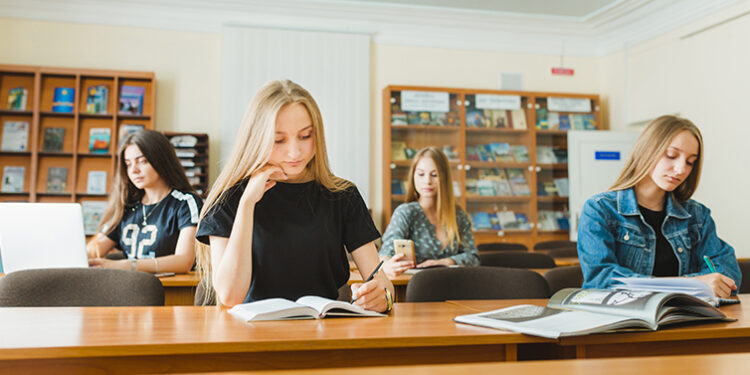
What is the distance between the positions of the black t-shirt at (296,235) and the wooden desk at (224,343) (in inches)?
12.6

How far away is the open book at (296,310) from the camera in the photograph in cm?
137

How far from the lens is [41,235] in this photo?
2.25 metres

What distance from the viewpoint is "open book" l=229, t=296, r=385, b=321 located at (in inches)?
53.9

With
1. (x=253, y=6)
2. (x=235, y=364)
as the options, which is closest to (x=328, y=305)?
(x=235, y=364)

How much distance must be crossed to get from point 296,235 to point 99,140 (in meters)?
4.61

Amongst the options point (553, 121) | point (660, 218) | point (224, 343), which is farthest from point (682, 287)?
point (553, 121)

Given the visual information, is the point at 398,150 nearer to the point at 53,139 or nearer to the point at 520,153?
the point at 520,153

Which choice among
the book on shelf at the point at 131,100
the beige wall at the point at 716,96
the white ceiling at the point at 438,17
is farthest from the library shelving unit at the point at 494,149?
the book on shelf at the point at 131,100

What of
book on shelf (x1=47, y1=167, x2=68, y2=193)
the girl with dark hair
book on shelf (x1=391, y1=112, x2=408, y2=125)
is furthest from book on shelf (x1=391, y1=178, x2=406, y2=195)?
the girl with dark hair

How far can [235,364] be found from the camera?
3.70 feet

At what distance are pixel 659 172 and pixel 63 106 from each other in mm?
5302

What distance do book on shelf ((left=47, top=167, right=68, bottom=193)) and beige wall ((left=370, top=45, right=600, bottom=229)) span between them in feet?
9.89

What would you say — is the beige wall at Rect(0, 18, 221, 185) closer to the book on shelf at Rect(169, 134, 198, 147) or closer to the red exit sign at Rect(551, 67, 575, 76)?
the book on shelf at Rect(169, 134, 198, 147)

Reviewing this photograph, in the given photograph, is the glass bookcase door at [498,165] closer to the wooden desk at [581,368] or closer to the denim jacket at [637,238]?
the denim jacket at [637,238]
